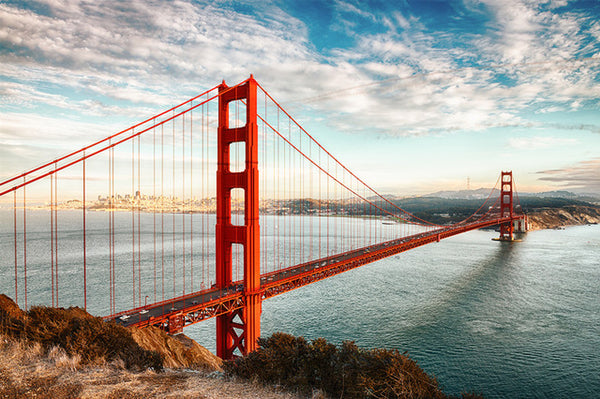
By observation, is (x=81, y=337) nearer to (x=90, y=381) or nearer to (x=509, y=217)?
(x=90, y=381)

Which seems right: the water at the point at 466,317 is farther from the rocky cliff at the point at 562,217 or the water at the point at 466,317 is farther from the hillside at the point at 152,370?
the rocky cliff at the point at 562,217

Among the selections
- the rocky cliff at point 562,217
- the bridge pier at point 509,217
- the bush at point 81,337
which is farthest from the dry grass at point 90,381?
the rocky cliff at point 562,217

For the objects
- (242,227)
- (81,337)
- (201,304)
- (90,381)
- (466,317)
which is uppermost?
(242,227)

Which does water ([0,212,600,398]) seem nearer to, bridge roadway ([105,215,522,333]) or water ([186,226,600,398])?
water ([186,226,600,398])

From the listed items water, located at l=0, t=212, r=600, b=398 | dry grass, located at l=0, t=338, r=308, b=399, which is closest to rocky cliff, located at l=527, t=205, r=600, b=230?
water, located at l=0, t=212, r=600, b=398

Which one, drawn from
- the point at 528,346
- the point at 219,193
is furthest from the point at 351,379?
the point at 528,346

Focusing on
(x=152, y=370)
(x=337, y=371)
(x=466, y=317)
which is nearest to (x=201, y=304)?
(x=152, y=370)
